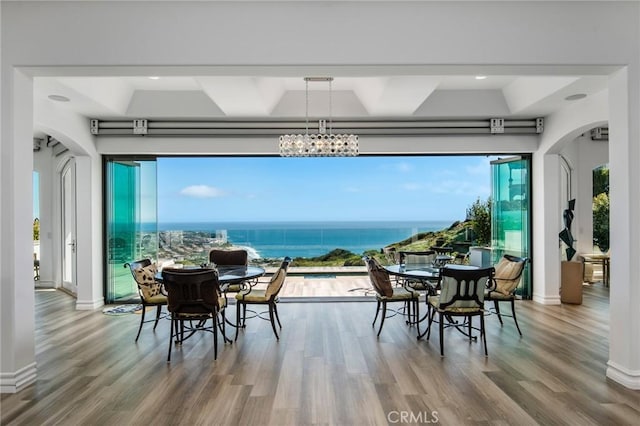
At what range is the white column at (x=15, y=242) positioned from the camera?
3.20 m

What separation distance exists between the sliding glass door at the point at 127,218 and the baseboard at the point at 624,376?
6378 millimetres

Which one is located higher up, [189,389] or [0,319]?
[0,319]

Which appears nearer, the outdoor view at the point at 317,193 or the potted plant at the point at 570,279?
the potted plant at the point at 570,279

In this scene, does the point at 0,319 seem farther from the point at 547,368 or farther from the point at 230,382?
the point at 547,368

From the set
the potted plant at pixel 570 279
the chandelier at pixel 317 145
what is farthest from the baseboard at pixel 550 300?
the chandelier at pixel 317 145

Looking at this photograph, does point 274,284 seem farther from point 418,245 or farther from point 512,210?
point 418,245

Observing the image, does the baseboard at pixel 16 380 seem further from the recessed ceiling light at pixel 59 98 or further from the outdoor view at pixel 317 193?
the outdoor view at pixel 317 193

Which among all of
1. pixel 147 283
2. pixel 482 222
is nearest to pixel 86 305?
pixel 147 283

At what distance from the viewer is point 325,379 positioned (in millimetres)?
3416

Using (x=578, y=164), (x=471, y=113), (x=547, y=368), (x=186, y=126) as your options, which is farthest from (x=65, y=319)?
(x=578, y=164)

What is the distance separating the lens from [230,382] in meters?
3.36

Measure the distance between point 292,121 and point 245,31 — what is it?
2955 millimetres

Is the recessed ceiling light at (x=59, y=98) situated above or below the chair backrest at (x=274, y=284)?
above

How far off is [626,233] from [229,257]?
184 inches
